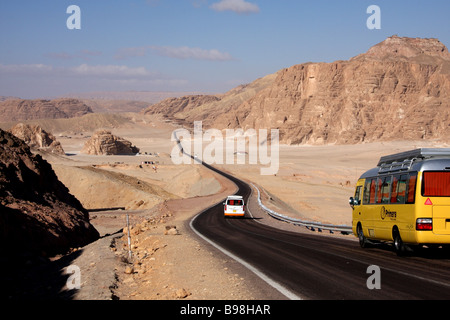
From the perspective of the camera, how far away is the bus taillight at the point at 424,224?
480 inches

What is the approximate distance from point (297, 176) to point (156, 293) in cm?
8281

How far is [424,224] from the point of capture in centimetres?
1224

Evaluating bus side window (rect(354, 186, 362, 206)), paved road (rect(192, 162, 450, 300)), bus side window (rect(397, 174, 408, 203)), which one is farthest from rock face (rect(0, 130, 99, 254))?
bus side window (rect(397, 174, 408, 203))

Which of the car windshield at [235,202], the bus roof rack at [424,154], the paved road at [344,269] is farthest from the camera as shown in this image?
the car windshield at [235,202]

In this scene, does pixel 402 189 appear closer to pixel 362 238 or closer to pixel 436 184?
pixel 436 184

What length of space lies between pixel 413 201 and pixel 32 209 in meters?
15.6

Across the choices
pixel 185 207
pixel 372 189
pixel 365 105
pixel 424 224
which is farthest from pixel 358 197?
pixel 365 105

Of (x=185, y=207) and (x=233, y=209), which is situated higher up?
(x=233, y=209)

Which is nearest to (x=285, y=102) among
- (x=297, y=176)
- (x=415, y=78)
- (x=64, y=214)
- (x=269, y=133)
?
(x=269, y=133)

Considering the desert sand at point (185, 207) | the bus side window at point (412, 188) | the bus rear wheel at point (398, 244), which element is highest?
the bus side window at point (412, 188)

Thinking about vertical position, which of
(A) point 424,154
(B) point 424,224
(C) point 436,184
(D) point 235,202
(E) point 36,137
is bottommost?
(D) point 235,202

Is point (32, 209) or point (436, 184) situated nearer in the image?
point (436, 184)

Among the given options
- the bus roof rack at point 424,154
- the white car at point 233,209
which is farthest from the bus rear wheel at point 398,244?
the white car at point 233,209

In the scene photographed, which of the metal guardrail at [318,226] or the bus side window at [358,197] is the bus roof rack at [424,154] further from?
the metal guardrail at [318,226]
